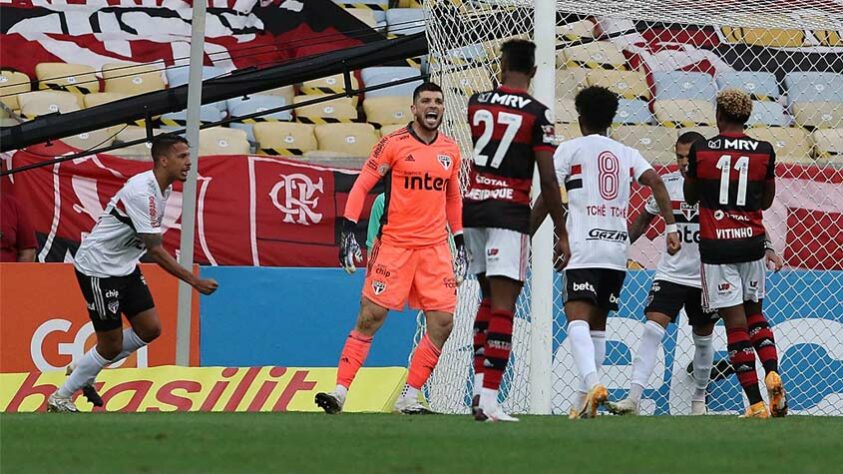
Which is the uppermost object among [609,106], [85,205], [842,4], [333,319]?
[842,4]

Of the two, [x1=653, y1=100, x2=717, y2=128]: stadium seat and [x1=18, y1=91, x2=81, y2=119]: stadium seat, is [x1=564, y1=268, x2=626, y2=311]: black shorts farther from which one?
[x1=18, y1=91, x2=81, y2=119]: stadium seat

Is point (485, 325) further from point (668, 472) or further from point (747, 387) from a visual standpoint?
point (668, 472)

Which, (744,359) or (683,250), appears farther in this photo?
(683,250)

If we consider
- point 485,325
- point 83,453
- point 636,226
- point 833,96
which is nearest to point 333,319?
point 636,226

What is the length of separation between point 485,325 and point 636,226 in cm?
187

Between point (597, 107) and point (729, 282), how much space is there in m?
1.32

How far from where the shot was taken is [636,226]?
9.85 m

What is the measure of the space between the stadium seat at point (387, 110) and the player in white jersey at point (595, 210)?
8.07 m

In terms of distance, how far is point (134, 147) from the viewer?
15133 millimetres

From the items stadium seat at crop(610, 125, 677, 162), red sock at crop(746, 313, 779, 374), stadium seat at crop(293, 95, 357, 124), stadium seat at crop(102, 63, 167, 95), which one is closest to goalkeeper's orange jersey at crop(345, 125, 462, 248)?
red sock at crop(746, 313, 779, 374)

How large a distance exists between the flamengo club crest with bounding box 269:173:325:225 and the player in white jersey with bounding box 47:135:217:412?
11.0 ft

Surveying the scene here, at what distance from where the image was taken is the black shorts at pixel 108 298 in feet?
31.8

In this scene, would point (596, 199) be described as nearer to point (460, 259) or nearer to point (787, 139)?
point (460, 259)

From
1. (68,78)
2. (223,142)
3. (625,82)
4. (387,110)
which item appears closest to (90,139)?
(223,142)
